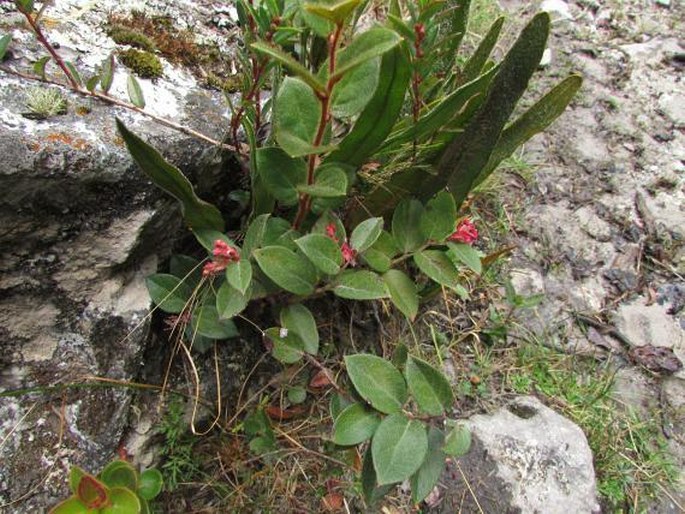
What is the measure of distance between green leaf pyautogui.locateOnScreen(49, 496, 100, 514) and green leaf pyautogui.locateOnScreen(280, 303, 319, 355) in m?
0.54

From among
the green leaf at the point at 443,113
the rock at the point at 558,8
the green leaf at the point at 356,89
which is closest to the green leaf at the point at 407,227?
the green leaf at the point at 443,113

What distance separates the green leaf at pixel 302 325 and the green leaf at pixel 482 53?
76 centimetres

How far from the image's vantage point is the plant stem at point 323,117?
99 centimetres

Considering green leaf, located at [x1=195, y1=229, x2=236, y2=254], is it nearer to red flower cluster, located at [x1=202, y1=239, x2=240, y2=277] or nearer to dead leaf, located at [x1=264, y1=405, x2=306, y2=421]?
red flower cluster, located at [x1=202, y1=239, x2=240, y2=277]

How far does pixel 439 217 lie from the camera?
4.69ft

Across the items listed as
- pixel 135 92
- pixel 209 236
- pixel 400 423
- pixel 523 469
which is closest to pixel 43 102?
pixel 135 92

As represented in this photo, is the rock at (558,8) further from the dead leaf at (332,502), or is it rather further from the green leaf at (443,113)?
the dead leaf at (332,502)

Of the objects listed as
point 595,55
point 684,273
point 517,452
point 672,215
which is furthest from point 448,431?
point 595,55

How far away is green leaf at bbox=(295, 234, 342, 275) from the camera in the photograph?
1.27 metres

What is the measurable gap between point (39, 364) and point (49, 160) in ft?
1.51

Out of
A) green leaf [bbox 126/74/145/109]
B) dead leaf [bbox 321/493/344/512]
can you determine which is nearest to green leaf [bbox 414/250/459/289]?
dead leaf [bbox 321/493/344/512]

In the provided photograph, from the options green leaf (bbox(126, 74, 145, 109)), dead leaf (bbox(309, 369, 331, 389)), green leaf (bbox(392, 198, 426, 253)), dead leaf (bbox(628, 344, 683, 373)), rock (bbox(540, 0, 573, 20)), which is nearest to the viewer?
green leaf (bbox(126, 74, 145, 109))

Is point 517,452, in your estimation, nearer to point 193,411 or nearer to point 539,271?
point 539,271

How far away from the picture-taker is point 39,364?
4.46 ft
